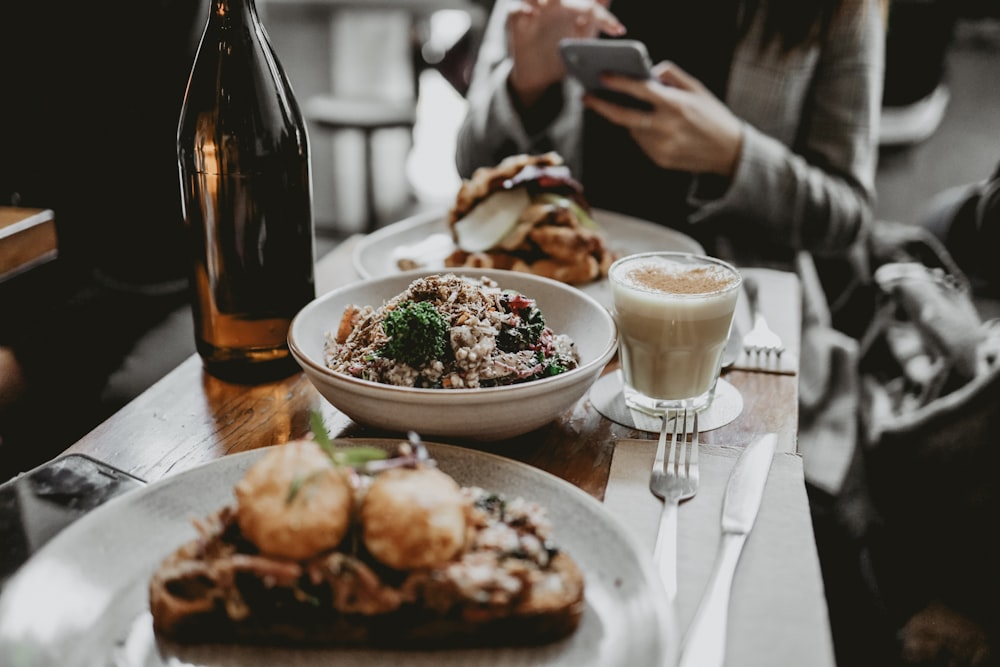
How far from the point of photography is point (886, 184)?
3555 mm

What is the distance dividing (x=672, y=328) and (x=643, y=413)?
142 mm

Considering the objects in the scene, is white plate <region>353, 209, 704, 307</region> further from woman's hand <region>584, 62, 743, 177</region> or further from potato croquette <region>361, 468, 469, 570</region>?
potato croquette <region>361, 468, 469, 570</region>

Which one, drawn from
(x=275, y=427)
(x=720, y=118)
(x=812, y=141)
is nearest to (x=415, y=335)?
(x=275, y=427)

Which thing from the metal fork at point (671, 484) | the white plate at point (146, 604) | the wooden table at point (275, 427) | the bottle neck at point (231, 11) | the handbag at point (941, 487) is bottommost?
the handbag at point (941, 487)

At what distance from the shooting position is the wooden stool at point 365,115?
5000 mm

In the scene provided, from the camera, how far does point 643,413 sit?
1188 mm

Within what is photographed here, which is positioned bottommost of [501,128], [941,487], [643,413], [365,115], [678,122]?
[365,115]

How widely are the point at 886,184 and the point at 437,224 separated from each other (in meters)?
2.55

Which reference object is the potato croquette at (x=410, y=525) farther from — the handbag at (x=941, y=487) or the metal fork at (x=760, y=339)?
the handbag at (x=941, y=487)

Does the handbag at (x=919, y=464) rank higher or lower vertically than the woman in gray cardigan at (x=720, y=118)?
lower

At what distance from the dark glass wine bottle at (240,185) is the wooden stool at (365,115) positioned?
3914 mm

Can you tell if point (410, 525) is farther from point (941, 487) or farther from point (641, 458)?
point (941, 487)

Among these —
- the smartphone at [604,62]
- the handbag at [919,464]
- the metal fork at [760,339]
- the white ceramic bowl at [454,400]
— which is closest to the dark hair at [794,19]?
the smartphone at [604,62]

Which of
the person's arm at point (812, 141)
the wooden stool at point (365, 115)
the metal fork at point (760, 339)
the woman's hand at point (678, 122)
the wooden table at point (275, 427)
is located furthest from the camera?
the wooden stool at point (365, 115)
